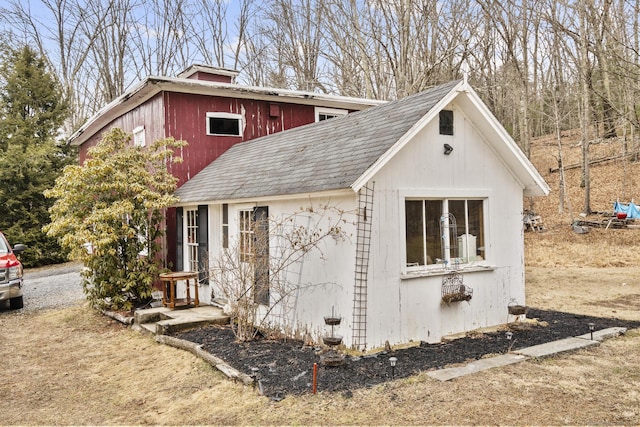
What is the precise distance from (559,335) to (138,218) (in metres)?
8.33

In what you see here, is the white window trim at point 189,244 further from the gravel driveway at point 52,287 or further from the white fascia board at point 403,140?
the white fascia board at point 403,140

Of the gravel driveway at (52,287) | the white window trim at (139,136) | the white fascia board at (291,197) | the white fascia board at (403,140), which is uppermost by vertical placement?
the white window trim at (139,136)

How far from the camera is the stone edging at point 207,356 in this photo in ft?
19.7

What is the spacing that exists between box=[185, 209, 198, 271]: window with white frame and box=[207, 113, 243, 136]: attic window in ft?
8.77

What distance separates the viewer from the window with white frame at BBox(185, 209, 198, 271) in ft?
37.9

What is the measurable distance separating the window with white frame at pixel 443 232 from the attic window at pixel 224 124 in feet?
24.0

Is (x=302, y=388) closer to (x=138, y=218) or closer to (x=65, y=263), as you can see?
(x=138, y=218)

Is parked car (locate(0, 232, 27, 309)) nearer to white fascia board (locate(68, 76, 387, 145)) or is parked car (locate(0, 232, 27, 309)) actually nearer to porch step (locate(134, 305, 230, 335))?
porch step (locate(134, 305, 230, 335))

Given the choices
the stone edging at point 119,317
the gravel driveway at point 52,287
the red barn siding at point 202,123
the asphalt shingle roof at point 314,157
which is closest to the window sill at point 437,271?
the asphalt shingle roof at point 314,157

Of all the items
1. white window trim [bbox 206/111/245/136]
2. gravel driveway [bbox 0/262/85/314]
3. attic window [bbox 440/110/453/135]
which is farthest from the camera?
white window trim [bbox 206/111/245/136]

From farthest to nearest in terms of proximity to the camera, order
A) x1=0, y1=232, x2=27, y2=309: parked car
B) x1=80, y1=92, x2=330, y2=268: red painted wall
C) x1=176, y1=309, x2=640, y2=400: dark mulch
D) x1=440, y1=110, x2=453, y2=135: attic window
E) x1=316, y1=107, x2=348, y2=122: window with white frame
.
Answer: x1=316, y1=107, x2=348, y2=122: window with white frame → x1=80, y1=92, x2=330, y2=268: red painted wall → x1=0, y1=232, x2=27, y2=309: parked car → x1=440, y1=110, x2=453, y2=135: attic window → x1=176, y1=309, x2=640, y2=400: dark mulch

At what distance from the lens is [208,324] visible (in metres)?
9.13

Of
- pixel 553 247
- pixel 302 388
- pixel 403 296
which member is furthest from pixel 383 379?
pixel 553 247

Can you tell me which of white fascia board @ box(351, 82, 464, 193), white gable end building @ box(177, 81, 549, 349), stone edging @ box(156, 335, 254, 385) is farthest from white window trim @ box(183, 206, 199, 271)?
white fascia board @ box(351, 82, 464, 193)
